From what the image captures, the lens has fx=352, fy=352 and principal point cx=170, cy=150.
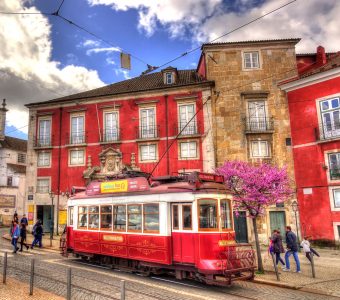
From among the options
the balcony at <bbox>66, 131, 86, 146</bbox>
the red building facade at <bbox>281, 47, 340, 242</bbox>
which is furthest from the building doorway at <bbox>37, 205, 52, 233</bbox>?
the red building facade at <bbox>281, 47, 340, 242</bbox>

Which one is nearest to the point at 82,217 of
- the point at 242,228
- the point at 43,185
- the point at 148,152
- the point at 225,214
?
the point at 225,214

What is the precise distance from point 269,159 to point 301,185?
8.95 feet

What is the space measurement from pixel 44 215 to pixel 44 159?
450cm

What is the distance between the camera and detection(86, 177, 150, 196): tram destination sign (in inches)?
479

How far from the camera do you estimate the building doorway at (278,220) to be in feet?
76.7

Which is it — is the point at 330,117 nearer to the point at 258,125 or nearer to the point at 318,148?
the point at 318,148

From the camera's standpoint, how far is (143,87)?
91.5 ft

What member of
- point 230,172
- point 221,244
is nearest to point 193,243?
point 221,244

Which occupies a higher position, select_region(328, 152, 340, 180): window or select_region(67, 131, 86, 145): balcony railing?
select_region(67, 131, 86, 145): balcony railing

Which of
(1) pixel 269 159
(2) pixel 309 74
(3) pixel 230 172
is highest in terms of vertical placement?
(2) pixel 309 74

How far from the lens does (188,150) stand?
25500mm

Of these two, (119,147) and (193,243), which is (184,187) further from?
(119,147)

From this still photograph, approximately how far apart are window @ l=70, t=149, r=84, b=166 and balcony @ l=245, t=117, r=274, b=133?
12.9 metres

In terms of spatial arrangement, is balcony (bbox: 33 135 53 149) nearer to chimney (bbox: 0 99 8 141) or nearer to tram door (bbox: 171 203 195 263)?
chimney (bbox: 0 99 8 141)
